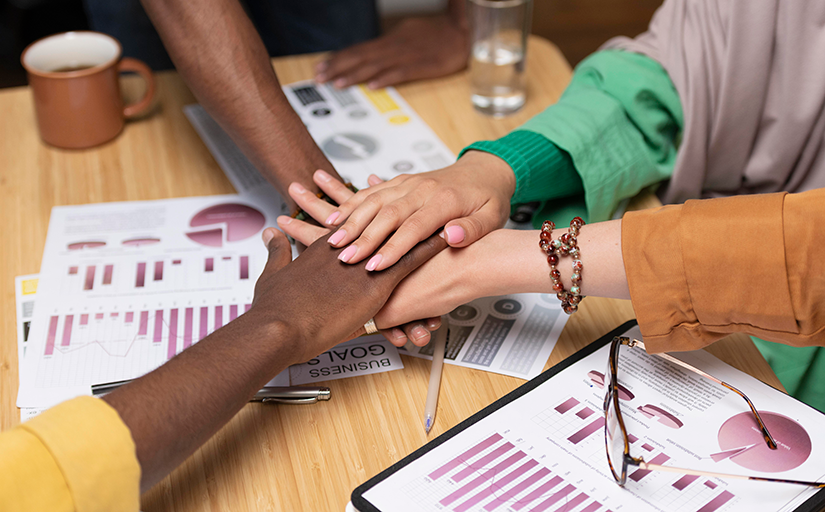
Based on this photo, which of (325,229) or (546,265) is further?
(325,229)

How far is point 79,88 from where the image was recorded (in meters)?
1.06

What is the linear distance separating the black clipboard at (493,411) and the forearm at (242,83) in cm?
44

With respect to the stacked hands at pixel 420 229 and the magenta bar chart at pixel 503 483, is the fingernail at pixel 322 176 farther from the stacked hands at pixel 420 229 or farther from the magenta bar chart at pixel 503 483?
the magenta bar chart at pixel 503 483

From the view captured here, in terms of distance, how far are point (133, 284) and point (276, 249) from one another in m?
0.19

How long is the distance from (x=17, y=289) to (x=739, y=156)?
104cm

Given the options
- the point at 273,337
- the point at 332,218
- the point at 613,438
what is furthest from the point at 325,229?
the point at 613,438

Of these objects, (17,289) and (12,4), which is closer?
(17,289)

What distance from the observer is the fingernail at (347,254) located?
2.64 ft

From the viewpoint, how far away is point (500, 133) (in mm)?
1182

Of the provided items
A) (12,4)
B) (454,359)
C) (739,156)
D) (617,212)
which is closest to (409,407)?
(454,359)

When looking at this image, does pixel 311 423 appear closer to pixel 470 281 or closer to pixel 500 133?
pixel 470 281

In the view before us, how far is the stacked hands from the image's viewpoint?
0.81m

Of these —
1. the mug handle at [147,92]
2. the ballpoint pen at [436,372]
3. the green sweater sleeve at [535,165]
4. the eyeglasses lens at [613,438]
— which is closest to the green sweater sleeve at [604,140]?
the green sweater sleeve at [535,165]

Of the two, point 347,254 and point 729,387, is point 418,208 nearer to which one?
point 347,254
